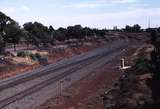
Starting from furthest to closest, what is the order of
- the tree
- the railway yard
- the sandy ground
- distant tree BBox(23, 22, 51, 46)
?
1. distant tree BBox(23, 22, 51, 46)
2. the tree
3. the railway yard
4. the sandy ground

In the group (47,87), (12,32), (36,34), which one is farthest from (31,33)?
(47,87)

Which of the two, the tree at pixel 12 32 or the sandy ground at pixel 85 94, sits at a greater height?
the tree at pixel 12 32

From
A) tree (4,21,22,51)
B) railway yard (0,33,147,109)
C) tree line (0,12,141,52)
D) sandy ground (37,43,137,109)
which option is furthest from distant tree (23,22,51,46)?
sandy ground (37,43,137,109)

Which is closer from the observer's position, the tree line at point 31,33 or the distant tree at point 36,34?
the tree line at point 31,33

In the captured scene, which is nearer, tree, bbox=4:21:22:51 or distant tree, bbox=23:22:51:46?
tree, bbox=4:21:22:51

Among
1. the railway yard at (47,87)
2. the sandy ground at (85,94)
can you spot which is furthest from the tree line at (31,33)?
the sandy ground at (85,94)

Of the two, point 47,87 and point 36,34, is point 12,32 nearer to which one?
point 36,34

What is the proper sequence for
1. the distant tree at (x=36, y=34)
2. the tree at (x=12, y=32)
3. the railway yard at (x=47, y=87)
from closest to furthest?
the railway yard at (x=47, y=87), the tree at (x=12, y=32), the distant tree at (x=36, y=34)

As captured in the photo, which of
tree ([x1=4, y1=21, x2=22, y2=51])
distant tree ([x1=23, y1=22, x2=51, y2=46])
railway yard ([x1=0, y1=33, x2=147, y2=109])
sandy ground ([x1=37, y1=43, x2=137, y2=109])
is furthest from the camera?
distant tree ([x1=23, y1=22, x2=51, y2=46])

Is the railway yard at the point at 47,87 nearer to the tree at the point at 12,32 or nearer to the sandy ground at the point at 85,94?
the sandy ground at the point at 85,94

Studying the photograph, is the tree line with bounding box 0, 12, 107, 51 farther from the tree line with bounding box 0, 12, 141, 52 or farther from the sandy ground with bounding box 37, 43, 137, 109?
the sandy ground with bounding box 37, 43, 137, 109

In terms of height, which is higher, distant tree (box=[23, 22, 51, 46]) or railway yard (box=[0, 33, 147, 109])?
distant tree (box=[23, 22, 51, 46])

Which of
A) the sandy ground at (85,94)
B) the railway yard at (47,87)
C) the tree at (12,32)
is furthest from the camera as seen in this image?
the tree at (12,32)

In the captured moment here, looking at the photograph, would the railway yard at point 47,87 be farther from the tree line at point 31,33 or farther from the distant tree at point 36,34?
the distant tree at point 36,34
